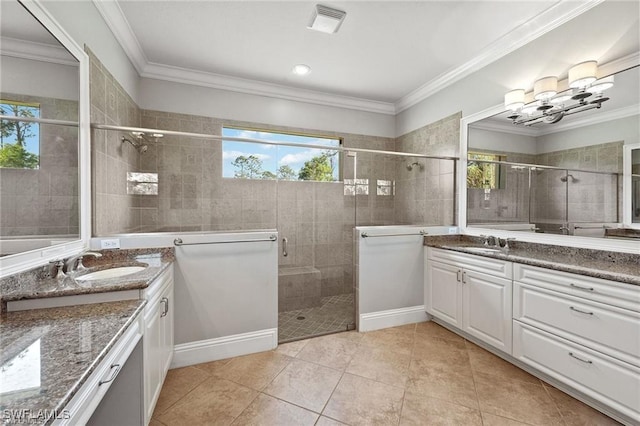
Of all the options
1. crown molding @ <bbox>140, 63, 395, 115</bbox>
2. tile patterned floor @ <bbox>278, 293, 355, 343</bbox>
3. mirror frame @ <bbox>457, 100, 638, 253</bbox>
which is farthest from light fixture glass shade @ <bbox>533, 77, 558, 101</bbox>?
tile patterned floor @ <bbox>278, 293, 355, 343</bbox>

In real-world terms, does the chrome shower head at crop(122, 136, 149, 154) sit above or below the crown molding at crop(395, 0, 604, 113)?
below

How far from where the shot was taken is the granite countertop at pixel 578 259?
1.66 m

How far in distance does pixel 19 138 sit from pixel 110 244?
3.07 ft

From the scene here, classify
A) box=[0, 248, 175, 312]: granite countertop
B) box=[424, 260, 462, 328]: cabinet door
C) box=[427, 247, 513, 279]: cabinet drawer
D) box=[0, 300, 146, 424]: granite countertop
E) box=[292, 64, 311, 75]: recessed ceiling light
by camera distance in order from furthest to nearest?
box=[292, 64, 311, 75]: recessed ceiling light < box=[424, 260, 462, 328]: cabinet door < box=[427, 247, 513, 279]: cabinet drawer < box=[0, 248, 175, 312]: granite countertop < box=[0, 300, 146, 424]: granite countertop

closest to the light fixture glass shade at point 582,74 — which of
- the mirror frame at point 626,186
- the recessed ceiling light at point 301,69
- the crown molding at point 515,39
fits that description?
the crown molding at point 515,39

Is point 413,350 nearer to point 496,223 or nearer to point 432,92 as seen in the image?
point 496,223

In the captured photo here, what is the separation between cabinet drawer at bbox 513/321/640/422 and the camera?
60.7 inches

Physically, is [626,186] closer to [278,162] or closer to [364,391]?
[364,391]

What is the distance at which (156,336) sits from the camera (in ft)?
5.39

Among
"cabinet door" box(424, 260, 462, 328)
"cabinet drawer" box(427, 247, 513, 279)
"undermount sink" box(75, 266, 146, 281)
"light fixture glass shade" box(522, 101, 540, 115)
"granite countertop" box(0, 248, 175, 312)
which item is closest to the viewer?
"granite countertop" box(0, 248, 175, 312)

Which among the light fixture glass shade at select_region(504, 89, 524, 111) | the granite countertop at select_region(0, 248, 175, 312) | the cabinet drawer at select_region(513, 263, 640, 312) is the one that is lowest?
the cabinet drawer at select_region(513, 263, 640, 312)

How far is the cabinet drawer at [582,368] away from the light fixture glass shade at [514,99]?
6.14 ft

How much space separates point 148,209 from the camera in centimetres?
231

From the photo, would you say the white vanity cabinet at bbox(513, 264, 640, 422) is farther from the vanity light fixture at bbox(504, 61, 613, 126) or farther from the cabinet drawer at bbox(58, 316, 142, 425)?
the cabinet drawer at bbox(58, 316, 142, 425)
